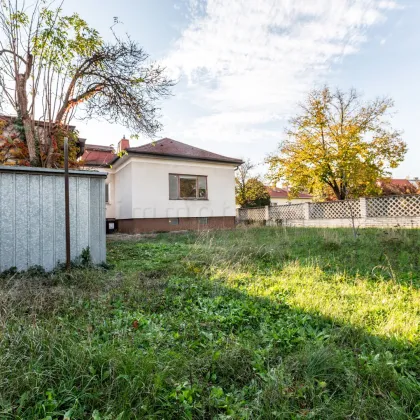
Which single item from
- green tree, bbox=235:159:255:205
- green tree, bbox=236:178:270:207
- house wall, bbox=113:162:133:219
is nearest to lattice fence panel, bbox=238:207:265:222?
green tree, bbox=236:178:270:207

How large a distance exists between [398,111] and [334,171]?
565 centimetres

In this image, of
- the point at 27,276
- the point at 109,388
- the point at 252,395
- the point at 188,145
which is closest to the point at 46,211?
the point at 27,276

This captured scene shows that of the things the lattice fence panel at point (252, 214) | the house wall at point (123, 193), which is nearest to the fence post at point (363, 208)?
the lattice fence panel at point (252, 214)

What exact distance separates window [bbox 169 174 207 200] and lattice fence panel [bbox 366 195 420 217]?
8.36 meters

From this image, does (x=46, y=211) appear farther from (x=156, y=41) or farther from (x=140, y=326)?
(x=156, y=41)

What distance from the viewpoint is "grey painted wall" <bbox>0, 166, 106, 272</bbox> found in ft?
14.0

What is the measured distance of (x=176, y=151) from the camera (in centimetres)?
1356

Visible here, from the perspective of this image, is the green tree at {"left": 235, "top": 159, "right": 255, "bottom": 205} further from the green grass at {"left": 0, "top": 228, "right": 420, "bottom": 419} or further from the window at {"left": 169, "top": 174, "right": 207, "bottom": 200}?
the green grass at {"left": 0, "top": 228, "right": 420, "bottom": 419}

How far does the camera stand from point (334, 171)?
57.8 ft

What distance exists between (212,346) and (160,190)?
36.4ft

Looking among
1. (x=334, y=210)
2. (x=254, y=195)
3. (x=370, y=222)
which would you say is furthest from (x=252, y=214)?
(x=370, y=222)

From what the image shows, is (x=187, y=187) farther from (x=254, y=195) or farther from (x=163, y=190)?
(x=254, y=195)

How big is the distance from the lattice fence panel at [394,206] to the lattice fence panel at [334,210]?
2.16ft

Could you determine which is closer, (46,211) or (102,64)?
(46,211)
